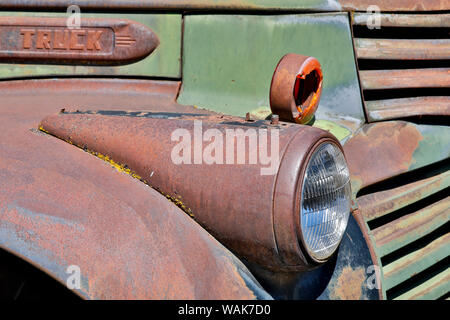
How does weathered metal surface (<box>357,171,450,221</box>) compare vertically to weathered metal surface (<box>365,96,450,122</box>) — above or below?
below

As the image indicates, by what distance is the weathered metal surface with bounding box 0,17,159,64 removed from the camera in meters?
1.76

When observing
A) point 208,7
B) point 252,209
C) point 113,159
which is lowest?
point 252,209

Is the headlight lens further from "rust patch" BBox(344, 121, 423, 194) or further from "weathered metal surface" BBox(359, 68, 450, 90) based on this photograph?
"weathered metal surface" BBox(359, 68, 450, 90)

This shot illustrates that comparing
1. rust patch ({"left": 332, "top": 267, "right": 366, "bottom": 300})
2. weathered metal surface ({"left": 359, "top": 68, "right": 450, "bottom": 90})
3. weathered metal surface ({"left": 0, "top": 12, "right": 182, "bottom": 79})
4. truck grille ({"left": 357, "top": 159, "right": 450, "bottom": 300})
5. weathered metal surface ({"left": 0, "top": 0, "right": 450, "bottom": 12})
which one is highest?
weathered metal surface ({"left": 0, "top": 0, "right": 450, "bottom": 12})

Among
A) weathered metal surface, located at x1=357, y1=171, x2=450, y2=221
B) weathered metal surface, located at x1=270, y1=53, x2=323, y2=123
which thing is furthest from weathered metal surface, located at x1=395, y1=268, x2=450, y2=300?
weathered metal surface, located at x1=270, y1=53, x2=323, y2=123

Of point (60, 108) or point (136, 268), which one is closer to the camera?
point (136, 268)

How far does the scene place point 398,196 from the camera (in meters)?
1.60

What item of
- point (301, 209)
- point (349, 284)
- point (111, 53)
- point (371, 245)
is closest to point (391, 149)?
point (371, 245)

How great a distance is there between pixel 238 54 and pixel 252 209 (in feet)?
2.43

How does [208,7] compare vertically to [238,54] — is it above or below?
above

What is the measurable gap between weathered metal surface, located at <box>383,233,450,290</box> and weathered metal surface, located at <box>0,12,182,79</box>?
89 centimetres
